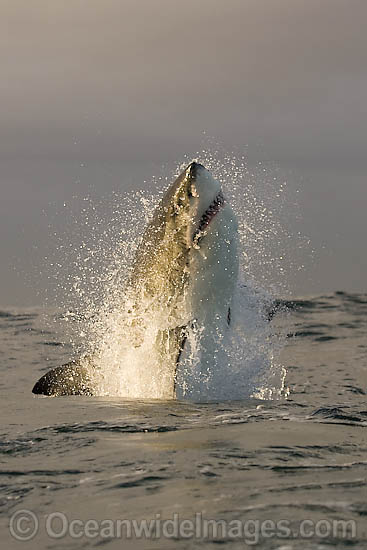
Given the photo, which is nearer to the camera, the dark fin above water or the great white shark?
the great white shark

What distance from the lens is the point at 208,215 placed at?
9617 millimetres

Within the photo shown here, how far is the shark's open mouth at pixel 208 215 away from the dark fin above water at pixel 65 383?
3.06 meters

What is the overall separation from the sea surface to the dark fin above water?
26 cm

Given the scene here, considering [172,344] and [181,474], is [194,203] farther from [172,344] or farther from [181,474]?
[181,474]

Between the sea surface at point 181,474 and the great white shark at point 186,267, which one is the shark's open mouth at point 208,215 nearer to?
the great white shark at point 186,267

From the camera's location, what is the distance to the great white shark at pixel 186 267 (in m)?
9.62

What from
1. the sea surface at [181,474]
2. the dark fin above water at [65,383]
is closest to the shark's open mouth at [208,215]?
the sea surface at [181,474]

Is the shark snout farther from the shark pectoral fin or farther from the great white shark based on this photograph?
the shark pectoral fin

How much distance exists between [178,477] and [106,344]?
5570 mm

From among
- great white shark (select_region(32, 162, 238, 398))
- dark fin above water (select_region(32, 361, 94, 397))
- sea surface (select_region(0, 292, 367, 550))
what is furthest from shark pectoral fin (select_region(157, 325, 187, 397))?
dark fin above water (select_region(32, 361, 94, 397))

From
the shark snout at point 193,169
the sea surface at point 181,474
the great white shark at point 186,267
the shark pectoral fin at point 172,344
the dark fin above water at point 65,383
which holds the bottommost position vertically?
the sea surface at point 181,474

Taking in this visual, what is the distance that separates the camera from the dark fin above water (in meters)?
11.2

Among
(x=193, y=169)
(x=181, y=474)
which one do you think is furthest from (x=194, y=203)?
(x=181, y=474)

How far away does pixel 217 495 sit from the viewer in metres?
5.20
